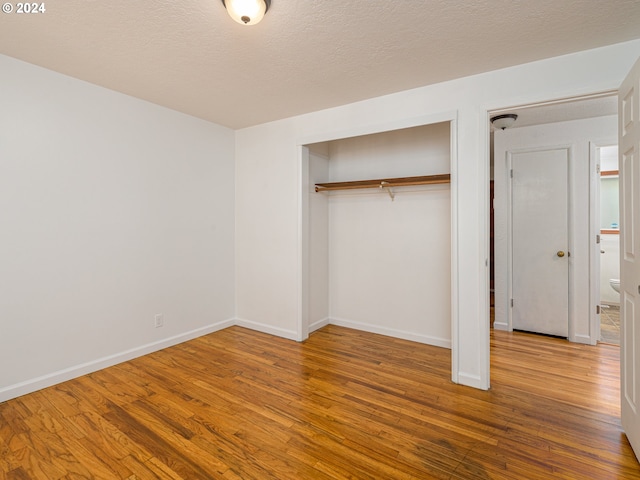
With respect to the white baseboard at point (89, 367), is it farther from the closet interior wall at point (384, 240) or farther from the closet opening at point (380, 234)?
the closet interior wall at point (384, 240)

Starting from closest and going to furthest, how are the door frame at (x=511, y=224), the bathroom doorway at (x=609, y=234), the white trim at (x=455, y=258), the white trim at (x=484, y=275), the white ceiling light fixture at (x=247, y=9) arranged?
the white ceiling light fixture at (x=247, y=9), the white trim at (x=484, y=275), the white trim at (x=455, y=258), the door frame at (x=511, y=224), the bathroom doorway at (x=609, y=234)

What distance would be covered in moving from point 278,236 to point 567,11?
3102 mm

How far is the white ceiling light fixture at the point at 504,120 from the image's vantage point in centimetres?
347

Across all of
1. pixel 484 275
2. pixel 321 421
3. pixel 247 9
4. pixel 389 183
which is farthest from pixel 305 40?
pixel 321 421

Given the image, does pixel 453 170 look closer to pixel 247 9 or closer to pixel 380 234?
pixel 380 234

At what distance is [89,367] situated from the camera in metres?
2.89

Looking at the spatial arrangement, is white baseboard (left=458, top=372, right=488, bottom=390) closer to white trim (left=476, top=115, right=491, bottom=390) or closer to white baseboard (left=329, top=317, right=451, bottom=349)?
white trim (left=476, top=115, right=491, bottom=390)

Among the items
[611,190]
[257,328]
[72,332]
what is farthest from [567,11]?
[611,190]

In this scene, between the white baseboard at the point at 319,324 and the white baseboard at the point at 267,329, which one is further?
the white baseboard at the point at 319,324

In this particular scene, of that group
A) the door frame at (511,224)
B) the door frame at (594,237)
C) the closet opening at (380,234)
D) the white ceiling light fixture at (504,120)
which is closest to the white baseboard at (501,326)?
the door frame at (511,224)

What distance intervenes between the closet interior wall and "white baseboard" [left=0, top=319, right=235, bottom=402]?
58.0 inches

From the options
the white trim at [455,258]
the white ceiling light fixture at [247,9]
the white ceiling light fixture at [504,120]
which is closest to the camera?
the white ceiling light fixture at [247,9]

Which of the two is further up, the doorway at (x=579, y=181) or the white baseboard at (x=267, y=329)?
the doorway at (x=579, y=181)

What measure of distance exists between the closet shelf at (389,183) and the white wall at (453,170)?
1.52 ft
